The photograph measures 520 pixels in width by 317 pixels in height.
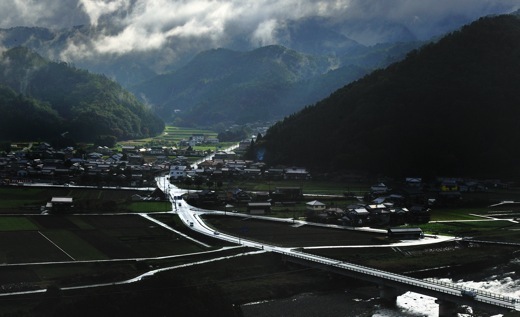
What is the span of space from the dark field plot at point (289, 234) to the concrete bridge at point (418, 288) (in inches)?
179

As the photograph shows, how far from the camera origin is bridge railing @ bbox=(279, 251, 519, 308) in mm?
26188

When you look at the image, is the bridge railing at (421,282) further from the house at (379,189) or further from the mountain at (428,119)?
the mountain at (428,119)

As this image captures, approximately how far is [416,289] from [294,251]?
30.7 feet

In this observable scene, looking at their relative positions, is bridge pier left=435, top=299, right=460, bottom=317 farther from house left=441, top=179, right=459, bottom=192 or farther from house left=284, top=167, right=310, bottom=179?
house left=284, top=167, right=310, bottom=179

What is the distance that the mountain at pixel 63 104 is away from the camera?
10931 centimetres

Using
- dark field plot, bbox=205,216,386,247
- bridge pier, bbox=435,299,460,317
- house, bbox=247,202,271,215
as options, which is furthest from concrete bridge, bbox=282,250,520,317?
house, bbox=247,202,271,215

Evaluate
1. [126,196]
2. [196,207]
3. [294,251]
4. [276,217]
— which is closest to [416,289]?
[294,251]

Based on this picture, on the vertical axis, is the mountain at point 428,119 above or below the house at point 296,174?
above

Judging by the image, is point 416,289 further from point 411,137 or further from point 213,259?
point 411,137

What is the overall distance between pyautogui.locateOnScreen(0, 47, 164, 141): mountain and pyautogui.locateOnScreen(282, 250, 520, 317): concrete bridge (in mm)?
80806

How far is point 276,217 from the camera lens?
48.9 m

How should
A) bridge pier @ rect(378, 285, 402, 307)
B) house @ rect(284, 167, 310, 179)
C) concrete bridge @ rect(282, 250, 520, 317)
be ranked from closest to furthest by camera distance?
concrete bridge @ rect(282, 250, 520, 317), bridge pier @ rect(378, 285, 402, 307), house @ rect(284, 167, 310, 179)

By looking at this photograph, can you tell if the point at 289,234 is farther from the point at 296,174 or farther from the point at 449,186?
the point at 296,174

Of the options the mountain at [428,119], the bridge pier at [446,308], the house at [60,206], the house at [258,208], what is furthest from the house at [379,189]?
the bridge pier at [446,308]
